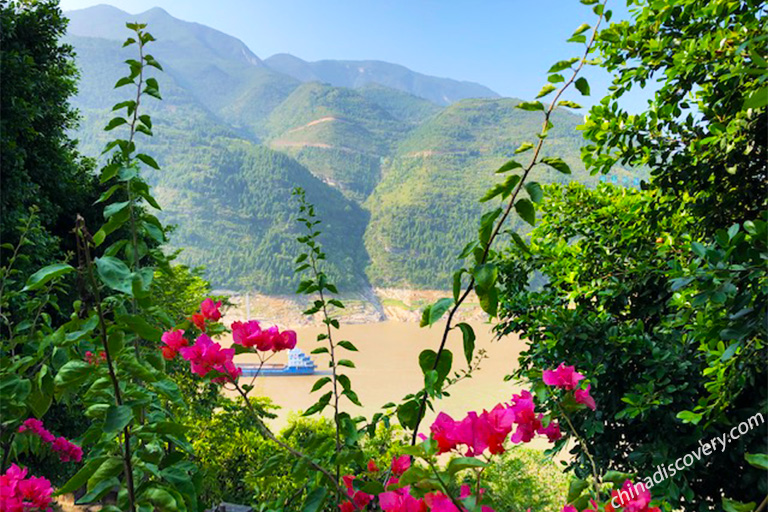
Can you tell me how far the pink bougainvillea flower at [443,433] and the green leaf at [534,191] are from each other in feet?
0.97

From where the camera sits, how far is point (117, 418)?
20.6 inches

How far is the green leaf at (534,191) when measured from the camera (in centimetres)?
55

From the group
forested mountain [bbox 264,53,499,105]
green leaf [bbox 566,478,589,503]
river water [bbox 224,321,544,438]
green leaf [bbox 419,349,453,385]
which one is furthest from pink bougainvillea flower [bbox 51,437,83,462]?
forested mountain [bbox 264,53,499,105]

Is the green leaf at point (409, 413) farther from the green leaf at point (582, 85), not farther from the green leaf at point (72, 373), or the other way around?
the green leaf at point (582, 85)

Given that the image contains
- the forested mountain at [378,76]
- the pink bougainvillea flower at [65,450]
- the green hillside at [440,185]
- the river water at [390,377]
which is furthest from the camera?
the forested mountain at [378,76]

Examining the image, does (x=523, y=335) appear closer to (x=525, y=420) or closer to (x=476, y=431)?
(x=525, y=420)

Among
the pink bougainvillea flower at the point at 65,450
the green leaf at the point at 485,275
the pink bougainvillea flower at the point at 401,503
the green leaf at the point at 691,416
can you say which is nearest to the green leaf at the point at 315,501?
the pink bougainvillea flower at the point at 401,503

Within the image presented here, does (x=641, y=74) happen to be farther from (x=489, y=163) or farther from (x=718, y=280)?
(x=489, y=163)

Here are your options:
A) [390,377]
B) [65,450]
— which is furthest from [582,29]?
[390,377]

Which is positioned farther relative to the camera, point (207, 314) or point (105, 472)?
point (207, 314)

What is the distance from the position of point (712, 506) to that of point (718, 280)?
4.64 feet

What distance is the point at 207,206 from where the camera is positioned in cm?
3516

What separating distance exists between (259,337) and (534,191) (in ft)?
1.94

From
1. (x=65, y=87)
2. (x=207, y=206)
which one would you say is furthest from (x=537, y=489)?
(x=207, y=206)
